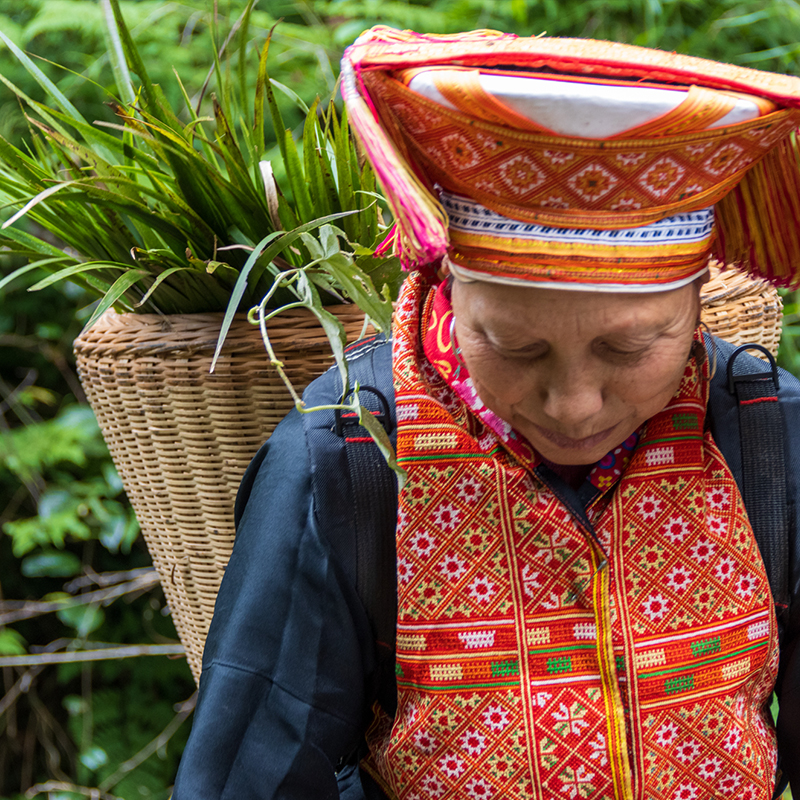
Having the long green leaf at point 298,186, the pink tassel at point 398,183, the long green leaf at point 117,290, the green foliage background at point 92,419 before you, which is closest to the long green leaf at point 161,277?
the long green leaf at point 117,290

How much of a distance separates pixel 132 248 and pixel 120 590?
4.47 feet

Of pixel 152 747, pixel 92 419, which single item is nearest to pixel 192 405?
pixel 92 419

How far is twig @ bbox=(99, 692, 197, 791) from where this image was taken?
2.05 m

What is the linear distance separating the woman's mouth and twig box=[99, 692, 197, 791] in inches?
60.9

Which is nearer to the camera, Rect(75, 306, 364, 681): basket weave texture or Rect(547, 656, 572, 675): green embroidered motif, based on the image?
Rect(547, 656, 572, 675): green embroidered motif

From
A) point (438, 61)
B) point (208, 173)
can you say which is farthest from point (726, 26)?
point (438, 61)

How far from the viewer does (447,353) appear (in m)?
0.85

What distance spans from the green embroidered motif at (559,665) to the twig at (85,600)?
147cm

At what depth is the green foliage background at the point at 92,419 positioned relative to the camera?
80.0 inches

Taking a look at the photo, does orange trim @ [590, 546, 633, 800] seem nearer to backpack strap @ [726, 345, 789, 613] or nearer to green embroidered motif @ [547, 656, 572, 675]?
green embroidered motif @ [547, 656, 572, 675]

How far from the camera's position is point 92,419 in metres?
2.06

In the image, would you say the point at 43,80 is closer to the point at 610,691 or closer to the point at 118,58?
the point at 118,58

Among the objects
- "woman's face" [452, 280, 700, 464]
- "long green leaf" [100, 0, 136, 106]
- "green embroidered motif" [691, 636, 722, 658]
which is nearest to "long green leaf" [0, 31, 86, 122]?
"long green leaf" [100, 0, 136, 106]

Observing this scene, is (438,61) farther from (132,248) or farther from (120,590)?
(120,590)
